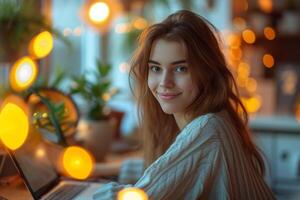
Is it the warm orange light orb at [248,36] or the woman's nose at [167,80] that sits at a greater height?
the woman's nose at [167,80]

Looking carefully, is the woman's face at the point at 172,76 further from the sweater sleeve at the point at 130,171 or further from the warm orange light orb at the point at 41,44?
the warm orange light orb at the point at 41,44

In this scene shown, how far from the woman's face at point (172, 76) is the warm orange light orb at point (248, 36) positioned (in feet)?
6.54

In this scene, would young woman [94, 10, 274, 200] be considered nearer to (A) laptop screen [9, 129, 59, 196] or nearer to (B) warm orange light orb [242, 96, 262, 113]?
(A) laptop screen [9, 129, 59, 196]

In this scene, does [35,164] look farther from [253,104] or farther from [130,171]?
[253,104]

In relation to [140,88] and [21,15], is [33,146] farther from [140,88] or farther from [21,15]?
[21,15]

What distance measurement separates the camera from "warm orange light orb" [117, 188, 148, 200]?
123 cm

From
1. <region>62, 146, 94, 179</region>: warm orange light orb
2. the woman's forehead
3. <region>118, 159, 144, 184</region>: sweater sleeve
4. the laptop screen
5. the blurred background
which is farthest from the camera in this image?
the blurred background

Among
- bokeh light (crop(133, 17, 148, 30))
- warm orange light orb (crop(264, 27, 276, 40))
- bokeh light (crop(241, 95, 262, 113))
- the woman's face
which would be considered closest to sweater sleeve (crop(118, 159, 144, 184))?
the woman's face

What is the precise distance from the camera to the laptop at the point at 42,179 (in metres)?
1.47

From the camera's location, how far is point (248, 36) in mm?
3305

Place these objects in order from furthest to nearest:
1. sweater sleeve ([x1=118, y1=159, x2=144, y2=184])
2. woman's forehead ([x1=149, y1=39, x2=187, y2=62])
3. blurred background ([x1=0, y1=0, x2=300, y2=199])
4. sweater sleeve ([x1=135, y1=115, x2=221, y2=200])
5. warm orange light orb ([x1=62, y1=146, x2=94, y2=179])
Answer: blurred background ([x1=0, y1=0, x2=300, y2=199]) < sweater sleeve ([x1=118, y1=159, x2=144, y2=184]) < warm orange light orb ([x1=62, y1=146, x2=94, y2=179]) < woman's forehead ([x1=149, y1=39, x2=187, y2=62]) < sweater sleeve ([x1=135, y1=115, x2=221, y2=200])

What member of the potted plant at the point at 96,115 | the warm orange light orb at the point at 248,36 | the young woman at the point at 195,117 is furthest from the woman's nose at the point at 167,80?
the warm orange light orb at the point at 248,36

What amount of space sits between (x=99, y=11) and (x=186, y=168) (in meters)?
1.52

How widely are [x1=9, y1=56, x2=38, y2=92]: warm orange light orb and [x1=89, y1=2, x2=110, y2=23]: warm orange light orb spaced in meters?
0.58
